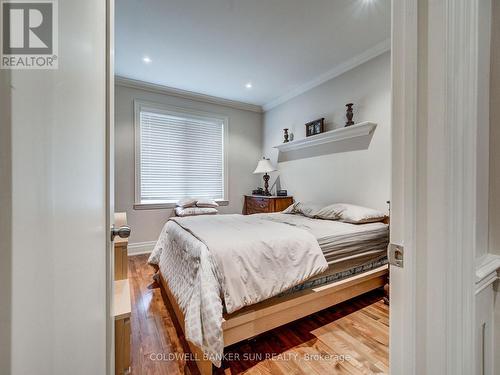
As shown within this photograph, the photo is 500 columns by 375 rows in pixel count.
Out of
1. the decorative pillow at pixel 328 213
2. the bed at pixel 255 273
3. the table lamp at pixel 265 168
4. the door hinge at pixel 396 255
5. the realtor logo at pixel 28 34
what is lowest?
the bed at pixel 255 273

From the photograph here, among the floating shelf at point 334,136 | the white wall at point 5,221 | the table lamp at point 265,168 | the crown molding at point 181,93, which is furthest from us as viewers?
the table lamp at point 265,168

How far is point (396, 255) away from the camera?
2.27 ft

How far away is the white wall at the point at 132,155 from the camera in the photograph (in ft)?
11.4

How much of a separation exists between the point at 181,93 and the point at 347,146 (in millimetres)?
2787

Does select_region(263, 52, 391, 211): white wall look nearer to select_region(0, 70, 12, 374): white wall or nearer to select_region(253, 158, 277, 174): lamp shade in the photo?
select_region(253, 158, 277, 174): lamp shade

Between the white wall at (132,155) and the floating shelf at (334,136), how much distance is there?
3.00 feet

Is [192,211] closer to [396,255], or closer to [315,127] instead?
[315,127]

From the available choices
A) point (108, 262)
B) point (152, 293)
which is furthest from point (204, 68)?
point (108, 262)

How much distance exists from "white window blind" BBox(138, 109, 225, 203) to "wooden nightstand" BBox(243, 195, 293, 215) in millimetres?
638

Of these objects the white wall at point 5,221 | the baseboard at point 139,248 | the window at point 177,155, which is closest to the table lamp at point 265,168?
the window at point 177,155

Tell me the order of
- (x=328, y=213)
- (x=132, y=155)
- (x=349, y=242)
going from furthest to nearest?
(x=132, y=155)
(x=328, y=213)
(x=349, y=242)

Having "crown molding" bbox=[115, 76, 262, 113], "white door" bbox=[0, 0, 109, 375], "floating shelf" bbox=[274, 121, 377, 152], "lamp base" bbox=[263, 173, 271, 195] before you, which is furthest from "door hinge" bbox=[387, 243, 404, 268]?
"crown molding" bbox=[115, 76, 262, 113]

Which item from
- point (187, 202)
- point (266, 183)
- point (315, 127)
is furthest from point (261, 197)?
point (315, 127)

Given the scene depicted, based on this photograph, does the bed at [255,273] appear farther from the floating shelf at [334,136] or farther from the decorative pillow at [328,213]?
the floating shelf at [334,136]
